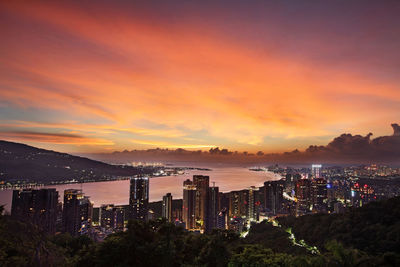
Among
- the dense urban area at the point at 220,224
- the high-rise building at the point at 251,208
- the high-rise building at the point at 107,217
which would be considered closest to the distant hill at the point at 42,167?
the dense urban area at the point at 220,224

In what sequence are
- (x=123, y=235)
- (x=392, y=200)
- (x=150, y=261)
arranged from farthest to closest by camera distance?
(x=392, y=200), (x=123, y=235), (x=150, y=261)

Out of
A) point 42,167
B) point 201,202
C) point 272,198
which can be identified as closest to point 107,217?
point 201,202

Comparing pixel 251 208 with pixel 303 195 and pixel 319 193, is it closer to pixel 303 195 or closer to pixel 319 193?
pixel 303 195

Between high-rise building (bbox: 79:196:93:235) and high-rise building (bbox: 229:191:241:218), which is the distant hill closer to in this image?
high-rise building (bbox: 79:196:93:235)

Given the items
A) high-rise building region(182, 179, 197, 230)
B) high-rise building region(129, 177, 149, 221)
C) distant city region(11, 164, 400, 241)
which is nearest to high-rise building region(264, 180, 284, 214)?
distant city region(11, 164, 400, 241)

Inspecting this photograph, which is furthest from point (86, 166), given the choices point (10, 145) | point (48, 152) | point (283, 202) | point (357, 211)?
point (357, 211)

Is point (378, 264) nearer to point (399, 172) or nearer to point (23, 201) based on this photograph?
point (23, 201)
